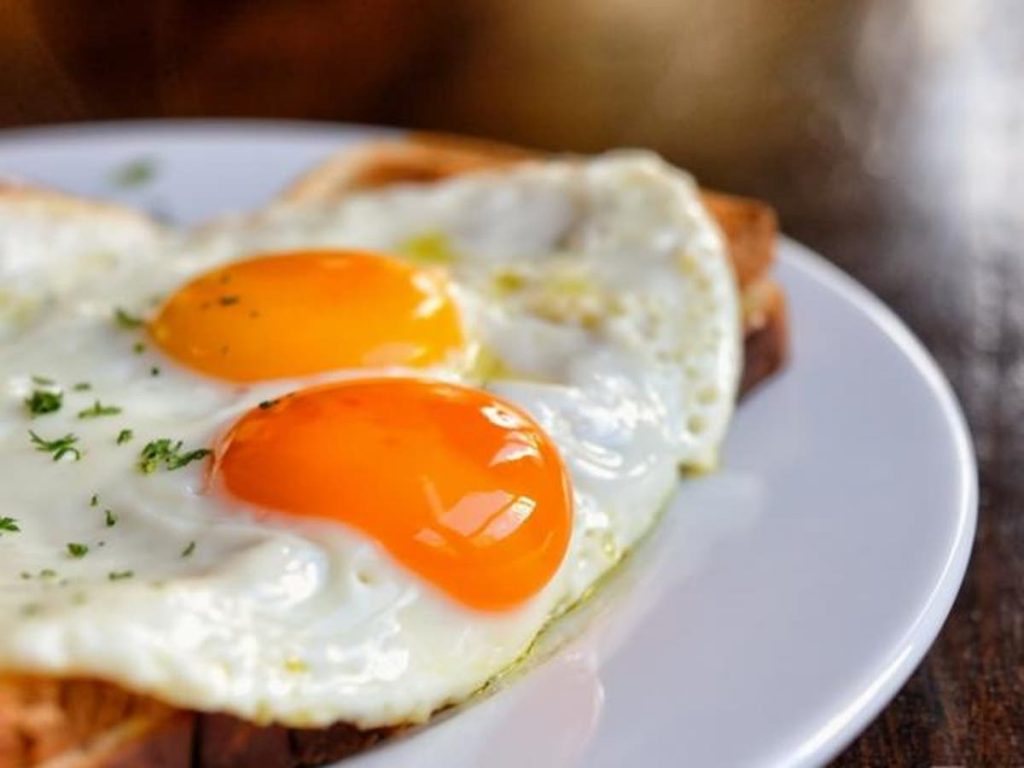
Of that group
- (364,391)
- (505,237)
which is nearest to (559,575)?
(364,391)

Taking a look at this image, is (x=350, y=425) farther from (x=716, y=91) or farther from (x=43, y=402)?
(x=716, y=91)

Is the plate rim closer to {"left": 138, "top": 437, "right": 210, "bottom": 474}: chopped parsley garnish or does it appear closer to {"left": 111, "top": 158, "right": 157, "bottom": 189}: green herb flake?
{"left": 138, "top": 437, "right": 210, "bottom": 474}: chopped parsley garnish

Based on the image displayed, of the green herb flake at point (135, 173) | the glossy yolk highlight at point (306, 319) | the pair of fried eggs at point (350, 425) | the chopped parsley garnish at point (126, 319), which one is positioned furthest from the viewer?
the green herb flake at point (135, 173)

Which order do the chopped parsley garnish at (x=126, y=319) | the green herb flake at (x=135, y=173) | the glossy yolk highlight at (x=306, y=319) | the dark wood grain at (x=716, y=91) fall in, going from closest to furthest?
the glossy yolk highlight at (x=306, y=319) < the chopped parsley garnish at (x=126, y=319) < the green herb flake at (x=135, y=173) < the dark wood grain at (x=716, y=91)

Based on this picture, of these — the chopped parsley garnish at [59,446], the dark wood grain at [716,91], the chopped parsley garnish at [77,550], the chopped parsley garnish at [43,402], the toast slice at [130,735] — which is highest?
the chopped parsley garnish at [77,550]

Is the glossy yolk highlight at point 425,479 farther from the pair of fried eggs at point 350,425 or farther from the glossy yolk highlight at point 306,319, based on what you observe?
the glossy yolk highlight at point 306,319

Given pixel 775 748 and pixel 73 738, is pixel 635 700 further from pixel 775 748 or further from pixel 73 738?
pixel 73 738

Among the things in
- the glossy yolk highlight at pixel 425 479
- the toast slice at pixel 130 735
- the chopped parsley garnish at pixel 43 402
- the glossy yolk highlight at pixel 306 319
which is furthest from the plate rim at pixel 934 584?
the chopped parsley garnish at pixel 43 402
